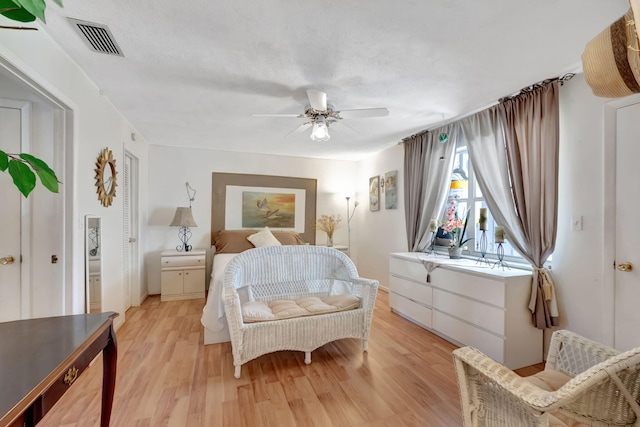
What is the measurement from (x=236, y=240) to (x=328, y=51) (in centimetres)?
324

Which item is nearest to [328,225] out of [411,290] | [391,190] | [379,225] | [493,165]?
[379,225]

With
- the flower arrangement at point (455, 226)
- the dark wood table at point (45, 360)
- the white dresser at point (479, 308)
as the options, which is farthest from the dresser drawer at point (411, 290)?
the dark wood table at point (45, 360)

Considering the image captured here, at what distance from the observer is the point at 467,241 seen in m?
3.15

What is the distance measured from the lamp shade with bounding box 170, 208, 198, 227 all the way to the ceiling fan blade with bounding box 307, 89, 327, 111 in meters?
2.81

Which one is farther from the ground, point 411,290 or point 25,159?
point 25,159

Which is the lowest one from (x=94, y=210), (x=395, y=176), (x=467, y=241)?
(x=467, y=241)

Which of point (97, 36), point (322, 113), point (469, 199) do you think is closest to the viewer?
point (97, 36)

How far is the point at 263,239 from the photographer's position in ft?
14.1

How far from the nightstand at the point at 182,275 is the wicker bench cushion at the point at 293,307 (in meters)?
1.90

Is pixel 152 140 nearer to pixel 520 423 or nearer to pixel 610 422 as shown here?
pixel 520 423

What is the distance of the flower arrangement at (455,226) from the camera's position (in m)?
3.03

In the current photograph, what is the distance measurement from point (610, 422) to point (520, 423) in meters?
0.42

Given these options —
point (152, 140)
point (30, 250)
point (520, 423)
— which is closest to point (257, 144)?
point (152, 140)

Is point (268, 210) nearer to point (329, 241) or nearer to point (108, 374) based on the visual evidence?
point (329, 241)
